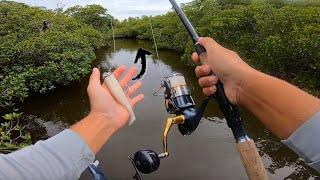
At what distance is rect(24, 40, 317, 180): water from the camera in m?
9.02

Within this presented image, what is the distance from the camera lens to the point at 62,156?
4.69ft

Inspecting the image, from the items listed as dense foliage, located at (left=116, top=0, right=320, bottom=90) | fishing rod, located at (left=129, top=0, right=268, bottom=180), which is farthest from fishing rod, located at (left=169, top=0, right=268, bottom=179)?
dense foliage, located at (left=116, top=0, right=320, bottom=90)

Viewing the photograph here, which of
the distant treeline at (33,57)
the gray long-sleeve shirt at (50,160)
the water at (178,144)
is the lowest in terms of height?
the water at (178,144)

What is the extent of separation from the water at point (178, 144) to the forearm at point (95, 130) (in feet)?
23.1

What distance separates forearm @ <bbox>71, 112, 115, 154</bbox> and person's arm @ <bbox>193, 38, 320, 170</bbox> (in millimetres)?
687

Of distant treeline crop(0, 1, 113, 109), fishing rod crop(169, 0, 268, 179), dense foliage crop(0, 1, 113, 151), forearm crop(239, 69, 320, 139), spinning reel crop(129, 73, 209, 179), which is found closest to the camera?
forearm crop(239, 69, 320, 139)

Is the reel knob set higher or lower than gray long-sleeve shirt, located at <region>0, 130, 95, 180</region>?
lower

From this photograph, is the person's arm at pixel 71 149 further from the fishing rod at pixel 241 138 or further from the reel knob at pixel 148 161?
the reel knob at pixel 148 161

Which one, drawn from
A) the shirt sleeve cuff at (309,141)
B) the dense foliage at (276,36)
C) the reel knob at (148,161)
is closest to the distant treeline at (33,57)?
the dense foliage at (276,36)

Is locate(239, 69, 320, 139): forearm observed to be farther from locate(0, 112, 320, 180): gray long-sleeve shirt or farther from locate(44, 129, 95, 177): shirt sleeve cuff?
locate(44, 129, 95, 177): shirt sleeve cuff

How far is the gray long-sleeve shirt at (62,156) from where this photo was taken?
1392 mm

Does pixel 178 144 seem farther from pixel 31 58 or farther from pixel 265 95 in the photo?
pixel 265 95

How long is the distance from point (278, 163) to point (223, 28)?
8.93m

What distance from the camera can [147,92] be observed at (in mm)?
15570
